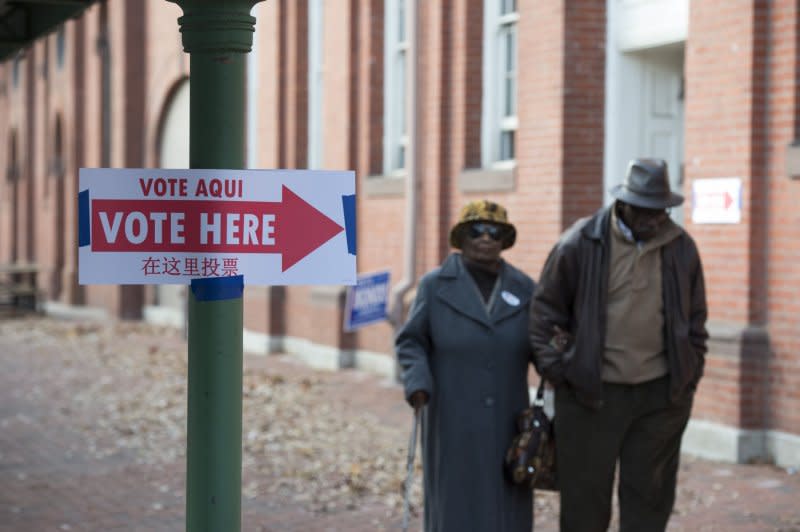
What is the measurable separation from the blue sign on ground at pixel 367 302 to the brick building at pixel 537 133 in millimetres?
1739

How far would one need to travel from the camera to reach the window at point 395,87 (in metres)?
15.5

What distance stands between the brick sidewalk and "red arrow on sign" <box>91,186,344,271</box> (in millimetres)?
4552

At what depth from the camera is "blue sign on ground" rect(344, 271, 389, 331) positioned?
10.7 metres

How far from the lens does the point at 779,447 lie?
9.23 m

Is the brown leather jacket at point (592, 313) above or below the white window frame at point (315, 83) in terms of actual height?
below

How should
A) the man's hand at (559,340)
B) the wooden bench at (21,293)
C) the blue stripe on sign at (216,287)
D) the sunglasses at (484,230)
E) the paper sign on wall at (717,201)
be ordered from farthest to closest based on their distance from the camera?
the wooden bench at (21,293) < the paper sign on wall at (717,201) < the sunglasses at (484,230) < the man's hand at (559,340) < the blue stripe on sign at (216,287)

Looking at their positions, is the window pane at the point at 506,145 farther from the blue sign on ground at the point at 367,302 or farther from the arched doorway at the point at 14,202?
the arched doorway at the point at 14,202

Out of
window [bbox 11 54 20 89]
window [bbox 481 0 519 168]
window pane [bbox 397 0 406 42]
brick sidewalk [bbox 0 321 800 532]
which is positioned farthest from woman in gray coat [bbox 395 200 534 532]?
window [bbox 11 54 20 89]

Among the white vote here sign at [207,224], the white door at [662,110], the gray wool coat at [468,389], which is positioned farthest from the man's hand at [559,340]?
the white door at [662,110]

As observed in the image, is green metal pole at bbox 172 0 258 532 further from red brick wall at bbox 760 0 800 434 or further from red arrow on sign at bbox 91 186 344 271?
red brick wall at bbox 760 0 800 434

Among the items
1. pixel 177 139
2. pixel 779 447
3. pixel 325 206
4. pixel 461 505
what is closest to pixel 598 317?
pixel 461 505

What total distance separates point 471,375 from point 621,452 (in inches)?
32.3

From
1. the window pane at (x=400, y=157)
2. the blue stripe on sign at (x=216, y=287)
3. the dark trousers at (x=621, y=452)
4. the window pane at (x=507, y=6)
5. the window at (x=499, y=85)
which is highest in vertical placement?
the window pane at (x=507, y=6)

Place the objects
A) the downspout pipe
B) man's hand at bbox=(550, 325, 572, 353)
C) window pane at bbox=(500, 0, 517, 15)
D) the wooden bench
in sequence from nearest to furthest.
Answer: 1. man's hand at bbox=(550, 325, 572, 353)
2. window pane at bbox=(500, 0, 517, 15)
3. the downspout pipe
4. the wooden bench
